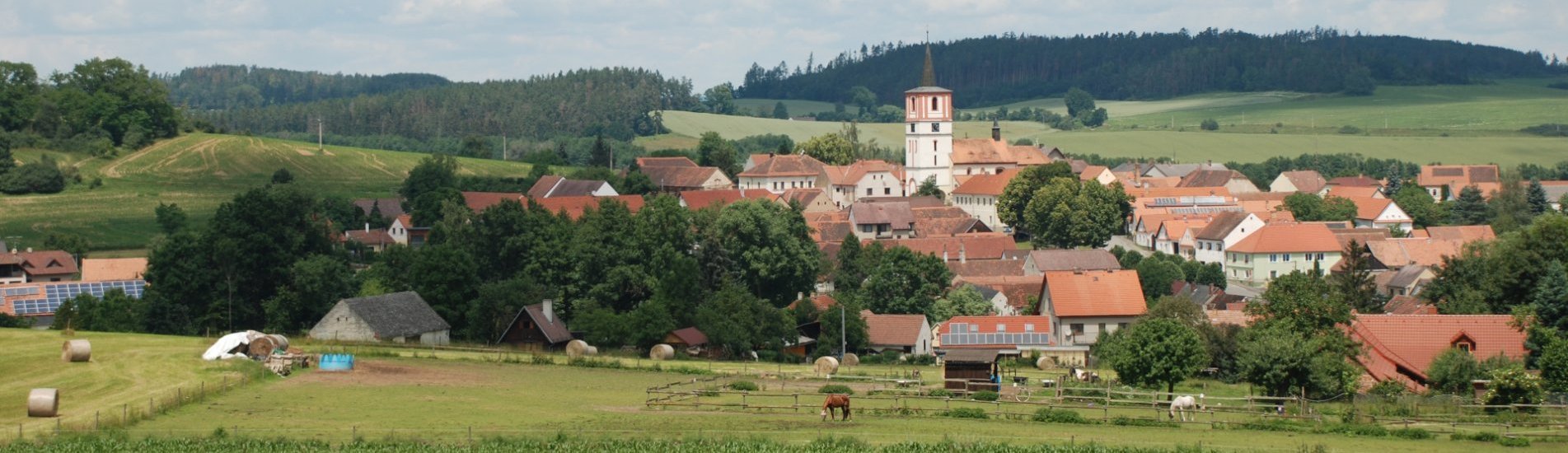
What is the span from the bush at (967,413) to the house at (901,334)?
22.7 m

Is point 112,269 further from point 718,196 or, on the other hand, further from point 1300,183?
point 1300,183

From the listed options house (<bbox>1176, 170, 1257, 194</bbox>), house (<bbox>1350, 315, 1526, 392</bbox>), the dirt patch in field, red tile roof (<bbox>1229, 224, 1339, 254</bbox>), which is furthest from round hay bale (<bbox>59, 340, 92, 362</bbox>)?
house (<bbox>1176, 170, 1257, 194</bbox>)

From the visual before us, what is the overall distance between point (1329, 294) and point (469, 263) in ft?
93.5

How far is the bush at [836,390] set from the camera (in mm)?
37156

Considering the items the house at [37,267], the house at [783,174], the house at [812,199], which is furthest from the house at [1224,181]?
the house at [37,267]

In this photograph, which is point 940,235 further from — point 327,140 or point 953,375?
point 327,140

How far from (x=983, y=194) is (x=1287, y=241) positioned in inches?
992

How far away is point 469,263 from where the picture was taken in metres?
59.2

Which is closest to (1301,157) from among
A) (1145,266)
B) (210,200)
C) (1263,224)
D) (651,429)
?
(1263,224)

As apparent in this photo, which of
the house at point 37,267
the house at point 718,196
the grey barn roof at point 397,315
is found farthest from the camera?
the house at point 718,196

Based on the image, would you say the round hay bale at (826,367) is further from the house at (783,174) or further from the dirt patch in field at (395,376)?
the house at (783,174)

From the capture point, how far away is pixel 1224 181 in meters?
114

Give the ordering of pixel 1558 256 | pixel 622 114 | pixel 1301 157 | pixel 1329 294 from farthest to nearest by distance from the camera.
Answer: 1. pixel 622 114
2. pixel 1301 157
3. pixel 1558 256
4. pixel 1329 294

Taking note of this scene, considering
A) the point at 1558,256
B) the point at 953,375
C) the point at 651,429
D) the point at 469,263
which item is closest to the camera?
the point at 651,429
